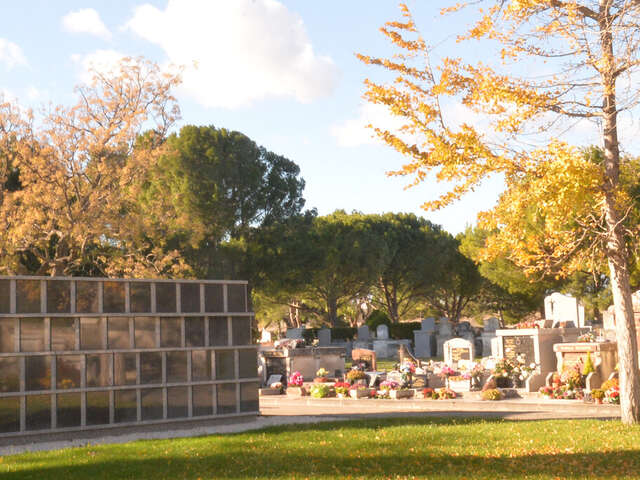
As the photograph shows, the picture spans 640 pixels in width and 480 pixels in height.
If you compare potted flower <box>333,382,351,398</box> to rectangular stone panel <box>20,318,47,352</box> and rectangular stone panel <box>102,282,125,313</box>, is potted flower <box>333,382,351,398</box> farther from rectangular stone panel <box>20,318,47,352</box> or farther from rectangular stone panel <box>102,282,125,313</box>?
rectangular stone panel <box>20,318,47,352</box>

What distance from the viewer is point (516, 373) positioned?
765 inches

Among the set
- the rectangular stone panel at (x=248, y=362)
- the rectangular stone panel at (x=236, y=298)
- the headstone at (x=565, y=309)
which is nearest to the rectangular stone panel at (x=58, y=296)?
the rectangular stone panel at (x=236, y=298)

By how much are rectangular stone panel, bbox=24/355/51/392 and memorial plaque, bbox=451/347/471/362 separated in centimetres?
1516

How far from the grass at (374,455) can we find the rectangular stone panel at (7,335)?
92.8 inches

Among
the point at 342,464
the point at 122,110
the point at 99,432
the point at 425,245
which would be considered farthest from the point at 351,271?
the point at 342,464

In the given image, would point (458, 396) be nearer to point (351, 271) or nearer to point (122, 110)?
point (122, 110)

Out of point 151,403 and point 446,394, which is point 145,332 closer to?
point 151,403

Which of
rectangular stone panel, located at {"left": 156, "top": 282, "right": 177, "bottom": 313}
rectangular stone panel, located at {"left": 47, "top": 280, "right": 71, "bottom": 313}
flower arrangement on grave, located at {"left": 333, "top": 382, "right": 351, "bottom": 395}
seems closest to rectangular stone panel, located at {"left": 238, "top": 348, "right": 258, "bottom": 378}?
rectangular stone panel, located at {"left": 156, "top": 282, "right": 177, "bottom": 313}

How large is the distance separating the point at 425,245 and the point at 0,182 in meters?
34.5

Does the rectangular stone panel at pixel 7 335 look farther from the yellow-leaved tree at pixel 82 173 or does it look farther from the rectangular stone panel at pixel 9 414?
the yellow-leaved tree at pixel 82 173

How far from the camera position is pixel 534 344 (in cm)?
2022

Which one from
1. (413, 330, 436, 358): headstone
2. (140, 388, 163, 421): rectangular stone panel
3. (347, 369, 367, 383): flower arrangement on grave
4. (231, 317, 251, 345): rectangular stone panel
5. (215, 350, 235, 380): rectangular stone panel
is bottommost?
(413, 330, 436, 358): headstone

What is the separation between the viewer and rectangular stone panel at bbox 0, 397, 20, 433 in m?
11.8

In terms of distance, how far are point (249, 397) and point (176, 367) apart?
1702 mm
